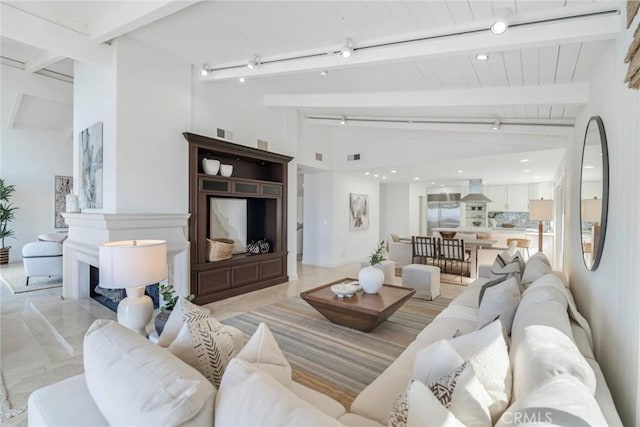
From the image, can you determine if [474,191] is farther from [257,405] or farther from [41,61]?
[41,61]

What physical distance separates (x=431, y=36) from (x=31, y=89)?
19.8ft

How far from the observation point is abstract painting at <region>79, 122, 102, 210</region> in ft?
12.4

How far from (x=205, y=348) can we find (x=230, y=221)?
404cm

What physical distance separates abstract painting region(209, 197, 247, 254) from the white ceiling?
76.8 inches

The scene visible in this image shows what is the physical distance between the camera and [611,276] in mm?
1881

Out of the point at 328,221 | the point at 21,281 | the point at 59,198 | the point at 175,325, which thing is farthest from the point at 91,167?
the point at 59,198

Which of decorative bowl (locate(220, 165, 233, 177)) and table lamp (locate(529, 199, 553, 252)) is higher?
decorative bowl (locate(220, 165, 233, 177))

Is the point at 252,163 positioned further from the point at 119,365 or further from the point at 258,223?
the point at 119,365

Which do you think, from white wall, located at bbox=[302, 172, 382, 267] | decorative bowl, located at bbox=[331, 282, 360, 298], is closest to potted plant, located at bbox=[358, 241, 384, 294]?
decorative bowl, located at bbox=[331, 282, 360, 298]

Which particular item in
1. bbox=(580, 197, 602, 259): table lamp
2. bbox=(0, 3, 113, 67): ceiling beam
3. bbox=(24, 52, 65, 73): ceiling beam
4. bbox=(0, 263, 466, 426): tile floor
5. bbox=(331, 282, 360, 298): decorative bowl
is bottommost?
bbox=(0, 263, 466, 426): tile floor

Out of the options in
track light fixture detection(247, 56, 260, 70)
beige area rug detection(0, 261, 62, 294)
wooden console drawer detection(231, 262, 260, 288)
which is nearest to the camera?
track light fixture detection(247, 56, 260, 70)

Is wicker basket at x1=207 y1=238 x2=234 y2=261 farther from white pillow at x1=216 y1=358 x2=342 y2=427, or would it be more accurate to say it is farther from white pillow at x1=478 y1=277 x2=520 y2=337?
white pillow at x1=216 y1=358 x2=342 y2=427

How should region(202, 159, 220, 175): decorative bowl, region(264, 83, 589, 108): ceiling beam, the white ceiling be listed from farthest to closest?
region(202, 159, 220, 175): decorative bowl < region(264, 83, 589, 108): ceiling beam < the white ceiling

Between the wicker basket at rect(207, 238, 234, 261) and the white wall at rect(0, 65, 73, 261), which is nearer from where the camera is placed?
the wicker basket at rect(207, 238, 234, 261)
